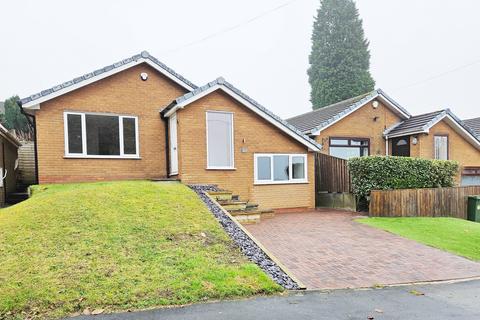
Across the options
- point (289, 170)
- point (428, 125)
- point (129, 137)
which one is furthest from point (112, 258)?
point (428, 125)

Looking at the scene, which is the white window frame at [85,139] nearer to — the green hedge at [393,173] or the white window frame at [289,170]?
the white window frame at [289,170]

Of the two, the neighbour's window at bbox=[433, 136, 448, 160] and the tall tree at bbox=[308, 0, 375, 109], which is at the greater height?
the tall tree at bbox=[308, 0, 375, 109]

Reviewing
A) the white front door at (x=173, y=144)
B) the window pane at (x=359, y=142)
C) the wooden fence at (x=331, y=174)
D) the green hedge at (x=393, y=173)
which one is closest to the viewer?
the white front door at (x=173, y=144)

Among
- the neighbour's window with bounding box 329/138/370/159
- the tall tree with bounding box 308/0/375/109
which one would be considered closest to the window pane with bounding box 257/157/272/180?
the neighbour's window with bounding box 329/138/370/159

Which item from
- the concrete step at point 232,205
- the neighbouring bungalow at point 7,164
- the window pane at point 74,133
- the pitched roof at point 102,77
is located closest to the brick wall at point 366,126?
the pitched roof at point 102,77

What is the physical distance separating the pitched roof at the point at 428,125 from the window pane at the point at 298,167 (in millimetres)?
8172

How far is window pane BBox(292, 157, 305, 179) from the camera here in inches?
562

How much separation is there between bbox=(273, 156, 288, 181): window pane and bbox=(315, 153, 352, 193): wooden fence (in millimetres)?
2687

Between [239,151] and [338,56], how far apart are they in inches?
1348

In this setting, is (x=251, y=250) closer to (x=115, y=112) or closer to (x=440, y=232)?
(x=440, y=232)

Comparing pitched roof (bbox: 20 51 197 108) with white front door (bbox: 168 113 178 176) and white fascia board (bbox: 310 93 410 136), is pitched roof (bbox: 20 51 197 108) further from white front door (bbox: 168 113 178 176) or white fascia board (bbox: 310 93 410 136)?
white fascia board (bbox: 310 93 410 136)

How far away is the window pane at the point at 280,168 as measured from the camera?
13844mm

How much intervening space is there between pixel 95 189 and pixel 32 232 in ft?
10.1

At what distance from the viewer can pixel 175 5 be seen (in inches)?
728
